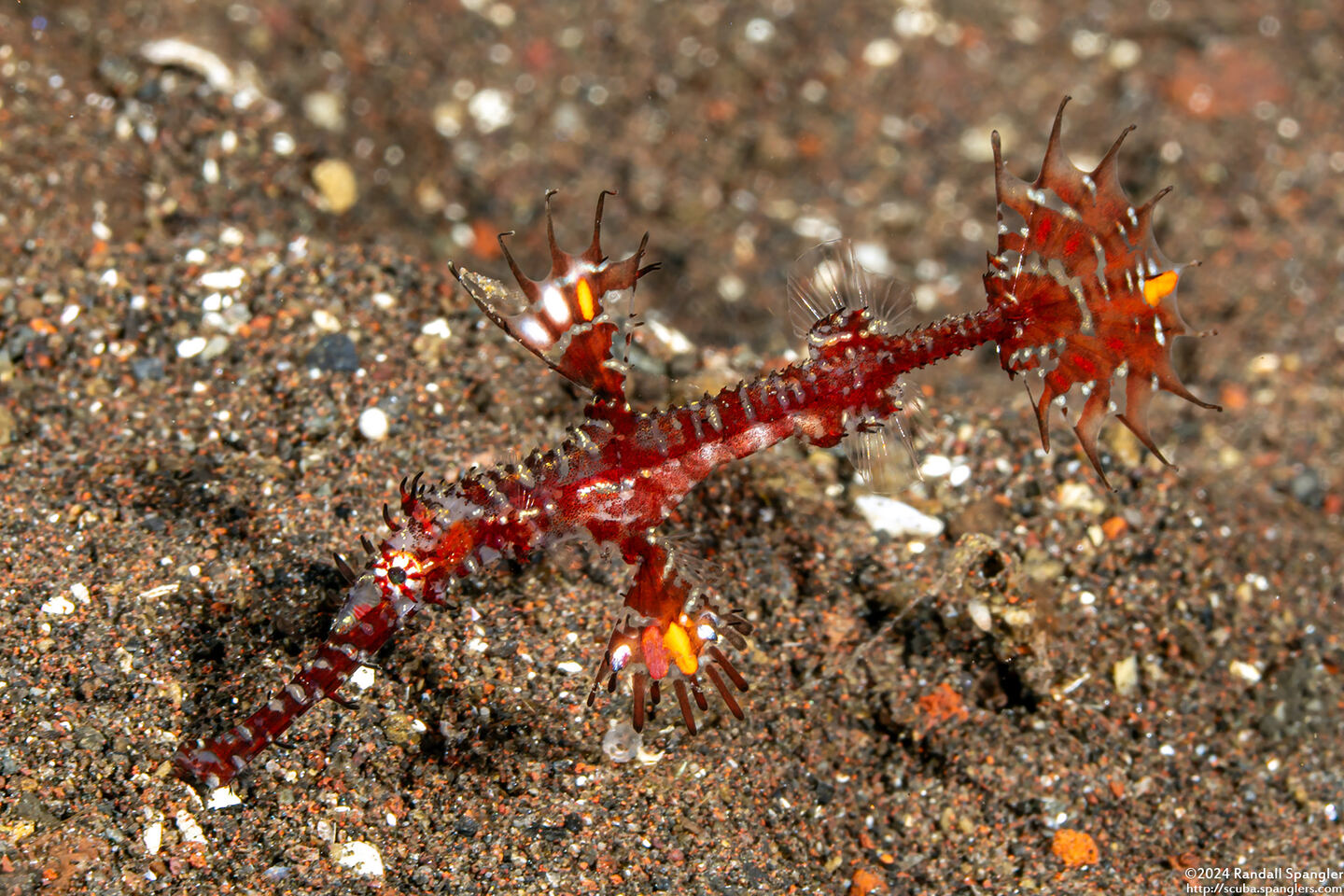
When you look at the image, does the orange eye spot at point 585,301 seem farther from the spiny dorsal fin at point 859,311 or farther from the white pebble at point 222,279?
the white pebble at point 222,279

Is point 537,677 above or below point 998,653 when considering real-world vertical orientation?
below

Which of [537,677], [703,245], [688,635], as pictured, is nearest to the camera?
[688,635]

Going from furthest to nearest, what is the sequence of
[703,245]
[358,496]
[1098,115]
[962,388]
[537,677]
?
[1098,115]
[703,245]
[962,388]
[358,496]
[537,677]

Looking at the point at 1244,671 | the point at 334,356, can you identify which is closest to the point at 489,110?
the point at 334,356

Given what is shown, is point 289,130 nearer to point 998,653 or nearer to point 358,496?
point 358,496

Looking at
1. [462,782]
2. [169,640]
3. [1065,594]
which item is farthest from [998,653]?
[169,640]

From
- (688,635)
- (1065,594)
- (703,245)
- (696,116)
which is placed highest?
(696,116)

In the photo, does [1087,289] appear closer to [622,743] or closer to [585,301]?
[585,301]

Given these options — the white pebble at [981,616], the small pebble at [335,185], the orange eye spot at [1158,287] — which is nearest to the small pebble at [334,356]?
the small pebble at [335,185]

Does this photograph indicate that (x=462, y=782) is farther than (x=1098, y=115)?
No
